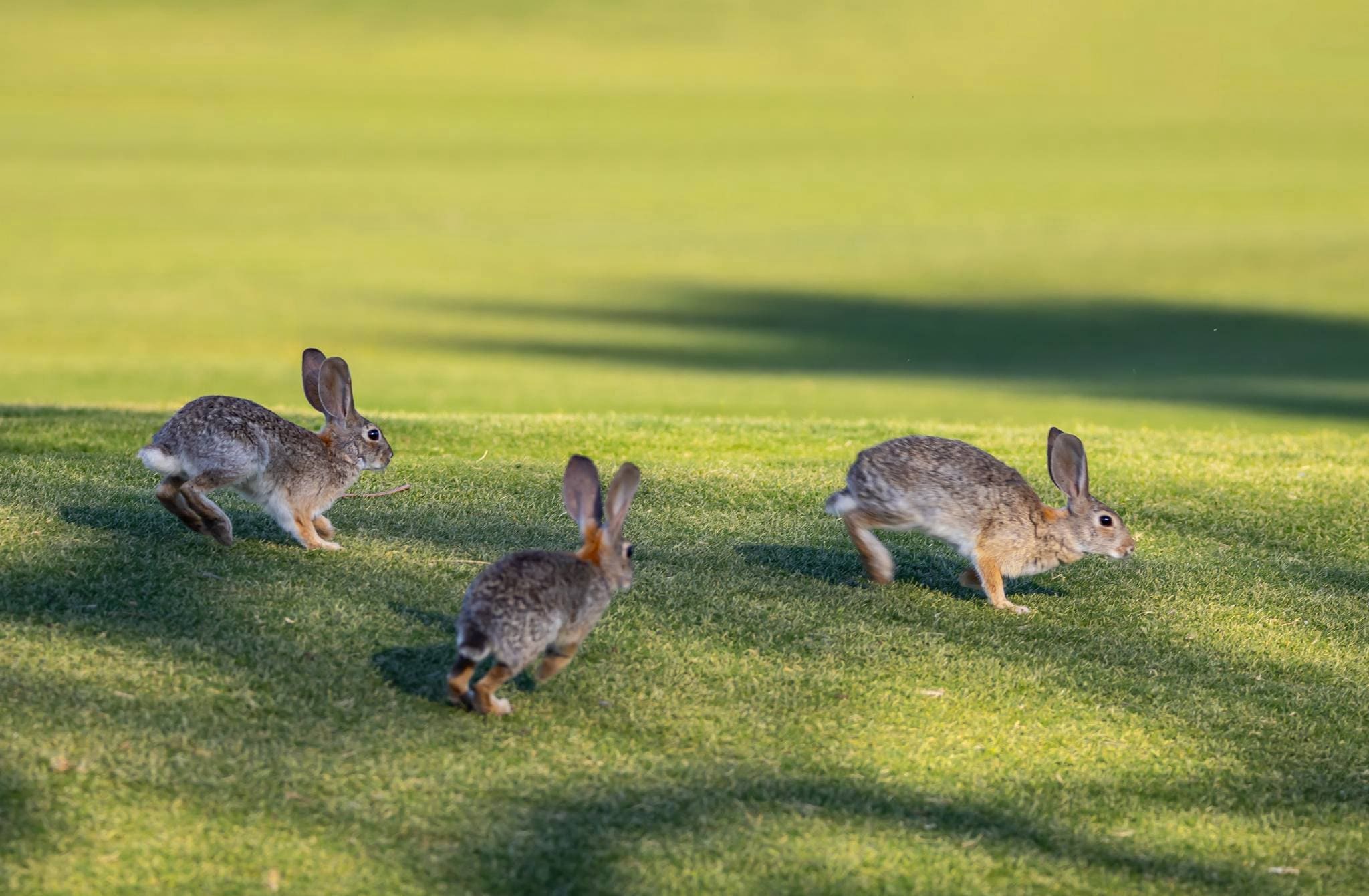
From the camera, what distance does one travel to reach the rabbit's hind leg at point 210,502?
6.66 metres

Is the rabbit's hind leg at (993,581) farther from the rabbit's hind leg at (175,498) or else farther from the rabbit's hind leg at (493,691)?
the rabbit's hind leg at (175,498)

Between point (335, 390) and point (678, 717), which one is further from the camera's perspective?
point (335, 390)

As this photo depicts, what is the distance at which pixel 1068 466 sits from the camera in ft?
23.2

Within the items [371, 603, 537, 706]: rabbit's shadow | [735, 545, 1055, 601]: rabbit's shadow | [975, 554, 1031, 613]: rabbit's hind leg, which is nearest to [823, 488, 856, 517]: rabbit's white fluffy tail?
[735, 545, 1055, 601]: rabbit's shadow

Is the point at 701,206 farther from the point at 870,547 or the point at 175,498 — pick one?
the point at 175,498

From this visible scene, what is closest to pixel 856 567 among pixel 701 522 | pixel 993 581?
pixel 993 581

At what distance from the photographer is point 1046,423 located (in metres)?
15.8

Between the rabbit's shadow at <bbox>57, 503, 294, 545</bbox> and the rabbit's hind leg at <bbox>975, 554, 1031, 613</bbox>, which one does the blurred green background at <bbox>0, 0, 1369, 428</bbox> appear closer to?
the rabbit's shadow at <bbox>57, 503, 294, 545</bbox>

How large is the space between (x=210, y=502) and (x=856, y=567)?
280 cm

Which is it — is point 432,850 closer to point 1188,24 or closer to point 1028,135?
point 1028,135

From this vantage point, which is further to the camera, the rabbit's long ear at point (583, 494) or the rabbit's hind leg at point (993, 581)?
the rabbit's hind leg at point (993, 581)

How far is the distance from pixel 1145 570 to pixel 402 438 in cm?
501

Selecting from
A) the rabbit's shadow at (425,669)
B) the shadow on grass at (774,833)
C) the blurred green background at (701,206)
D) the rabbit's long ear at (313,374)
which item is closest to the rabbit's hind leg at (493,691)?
the rabbit's shadow at (425,669)

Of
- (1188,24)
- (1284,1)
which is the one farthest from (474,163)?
(1284,1)
